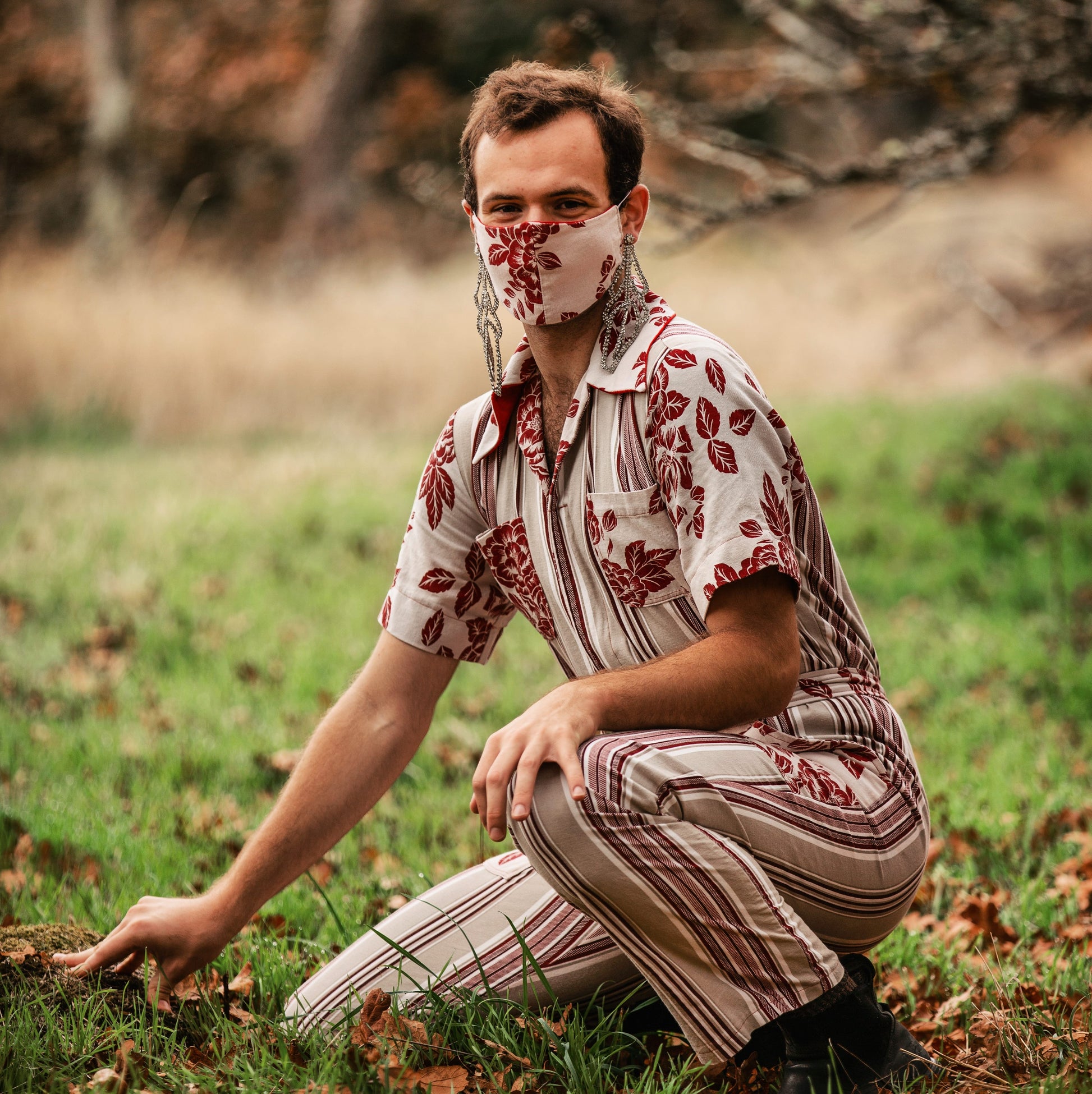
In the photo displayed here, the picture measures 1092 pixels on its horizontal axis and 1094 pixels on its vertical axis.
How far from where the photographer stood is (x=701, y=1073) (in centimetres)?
250

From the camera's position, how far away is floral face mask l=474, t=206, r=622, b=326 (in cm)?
254

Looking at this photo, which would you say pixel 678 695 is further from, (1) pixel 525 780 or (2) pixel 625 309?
(2) pixel 625 309

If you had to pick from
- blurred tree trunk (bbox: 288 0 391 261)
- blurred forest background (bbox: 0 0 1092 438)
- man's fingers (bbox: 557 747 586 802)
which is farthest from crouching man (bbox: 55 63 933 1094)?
blurred tree trunk (bbox: 288 0 391 261)

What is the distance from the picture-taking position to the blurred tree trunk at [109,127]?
797 inches

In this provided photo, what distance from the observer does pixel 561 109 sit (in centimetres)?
249

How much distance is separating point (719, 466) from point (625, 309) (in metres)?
0.48

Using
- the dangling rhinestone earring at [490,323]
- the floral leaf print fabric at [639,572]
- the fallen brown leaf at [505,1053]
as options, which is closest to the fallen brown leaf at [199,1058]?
the fallen brown leaf at [505,1053]

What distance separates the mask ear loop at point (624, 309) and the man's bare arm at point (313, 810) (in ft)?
2.55

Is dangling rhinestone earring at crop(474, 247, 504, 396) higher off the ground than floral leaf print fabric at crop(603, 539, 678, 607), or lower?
higher

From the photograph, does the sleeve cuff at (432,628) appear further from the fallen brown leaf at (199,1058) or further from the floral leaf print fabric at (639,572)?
the fallen brown leaf at (199,1058)

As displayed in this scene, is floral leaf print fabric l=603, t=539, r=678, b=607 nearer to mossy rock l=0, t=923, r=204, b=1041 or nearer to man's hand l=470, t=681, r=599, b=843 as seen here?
man's hand l=470, t=681, r=599, b=843

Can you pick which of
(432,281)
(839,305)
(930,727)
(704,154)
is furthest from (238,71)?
(930,727)

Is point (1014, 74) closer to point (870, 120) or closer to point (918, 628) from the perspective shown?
point (918, 628)

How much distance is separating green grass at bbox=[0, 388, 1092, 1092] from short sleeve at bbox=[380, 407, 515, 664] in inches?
30.5
